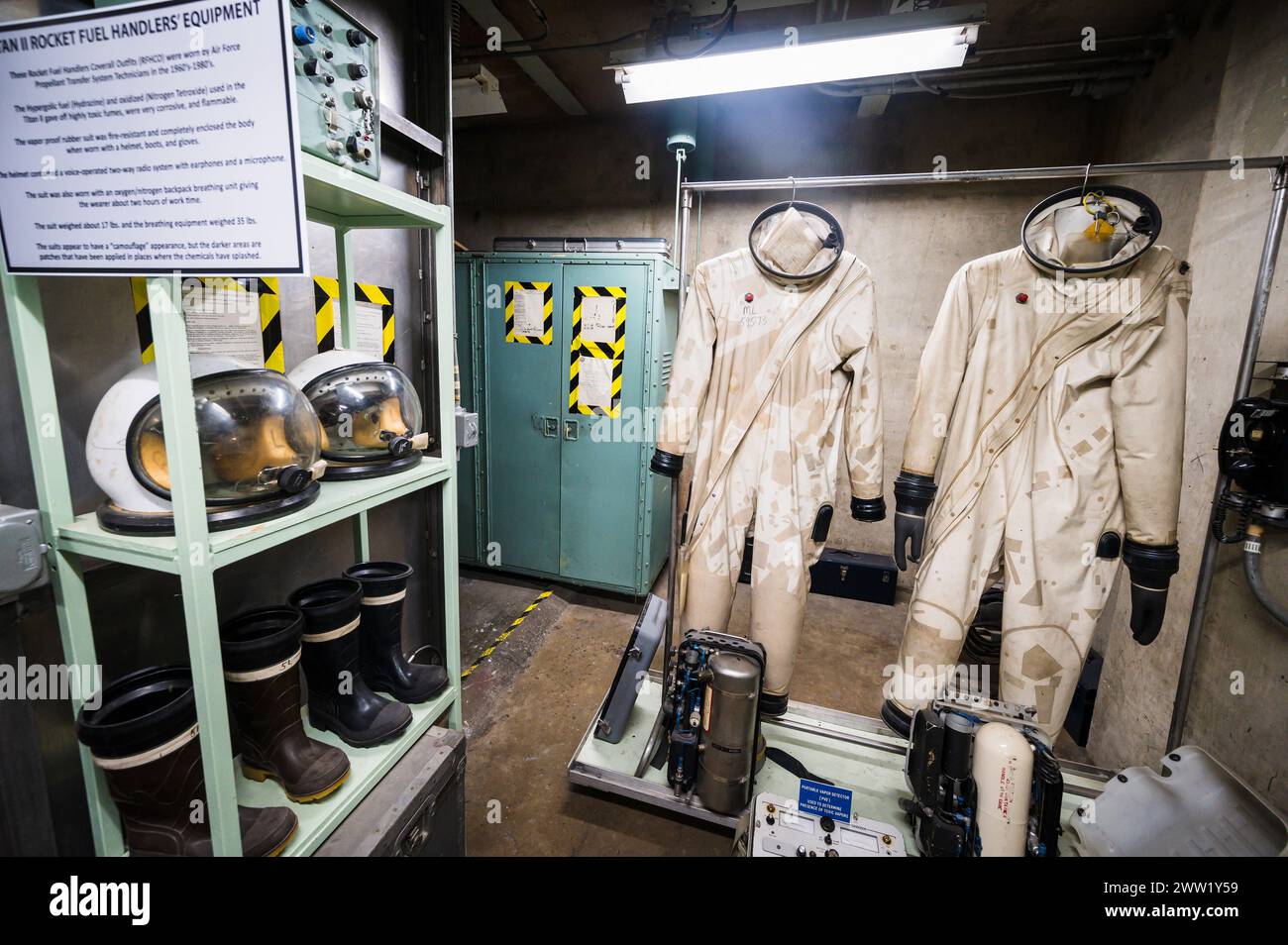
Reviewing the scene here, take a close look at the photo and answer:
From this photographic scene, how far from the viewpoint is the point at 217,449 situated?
36.5 inches

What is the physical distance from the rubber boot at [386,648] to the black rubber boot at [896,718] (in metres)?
1.52

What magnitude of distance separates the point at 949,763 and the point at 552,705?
5.64 feet

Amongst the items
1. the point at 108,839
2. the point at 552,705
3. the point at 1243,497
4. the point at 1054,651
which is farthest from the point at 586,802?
the point at 1243,497

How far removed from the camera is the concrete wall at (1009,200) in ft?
5.74

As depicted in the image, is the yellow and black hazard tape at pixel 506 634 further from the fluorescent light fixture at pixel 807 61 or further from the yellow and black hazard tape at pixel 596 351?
the fluorescent light fixture at pixel 807 61

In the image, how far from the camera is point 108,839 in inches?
38.9

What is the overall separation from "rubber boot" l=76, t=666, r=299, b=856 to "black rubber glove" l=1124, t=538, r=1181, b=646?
2.25 metres

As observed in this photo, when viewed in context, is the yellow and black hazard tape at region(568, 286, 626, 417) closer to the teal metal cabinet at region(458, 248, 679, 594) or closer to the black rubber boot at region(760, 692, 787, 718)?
the teal metal cabinet at region(458, 248, 679, 594)

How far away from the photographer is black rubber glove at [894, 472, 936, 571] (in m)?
1.74

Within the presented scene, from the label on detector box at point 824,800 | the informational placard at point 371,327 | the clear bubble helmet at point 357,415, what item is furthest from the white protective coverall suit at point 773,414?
the informational placard at point 371,327

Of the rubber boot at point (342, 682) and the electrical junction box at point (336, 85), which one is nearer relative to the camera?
the electrical junction box at point (336, 85)
